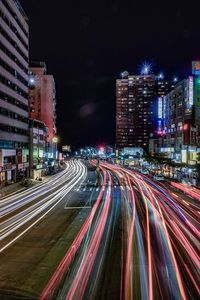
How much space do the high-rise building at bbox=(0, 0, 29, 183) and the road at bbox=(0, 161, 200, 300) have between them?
25340mm

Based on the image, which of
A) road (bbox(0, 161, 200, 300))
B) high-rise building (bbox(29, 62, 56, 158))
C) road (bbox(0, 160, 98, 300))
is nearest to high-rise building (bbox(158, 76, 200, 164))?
road (bbox(0, 160, 98, 300))

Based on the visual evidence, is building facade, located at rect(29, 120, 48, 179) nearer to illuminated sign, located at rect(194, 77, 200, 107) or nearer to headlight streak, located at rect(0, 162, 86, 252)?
headlight streak, located at rect(0, 162, 86, 252)

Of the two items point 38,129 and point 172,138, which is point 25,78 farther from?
point 172,138

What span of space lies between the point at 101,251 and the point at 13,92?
5310 centimetres

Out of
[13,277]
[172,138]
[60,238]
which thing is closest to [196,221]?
[60,238]

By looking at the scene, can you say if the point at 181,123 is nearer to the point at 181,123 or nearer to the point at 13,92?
the point at 181,123

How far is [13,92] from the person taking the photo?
67.2 metres

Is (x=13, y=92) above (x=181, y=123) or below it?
above

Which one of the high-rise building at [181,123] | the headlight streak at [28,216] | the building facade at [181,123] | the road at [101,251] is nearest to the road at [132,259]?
the road at [101,251]

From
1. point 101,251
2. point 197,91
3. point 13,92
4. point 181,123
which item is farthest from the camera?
point 181,123

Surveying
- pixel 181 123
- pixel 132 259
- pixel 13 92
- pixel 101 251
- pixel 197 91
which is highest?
pixel 197 91

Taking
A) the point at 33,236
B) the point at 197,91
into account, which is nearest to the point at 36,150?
the point at 197,91

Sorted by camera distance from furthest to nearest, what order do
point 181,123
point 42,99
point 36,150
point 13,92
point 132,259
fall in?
point 42,99, point 181,123, point 36,150, point 13,92, point 132,259

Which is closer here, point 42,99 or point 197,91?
point 197,91
